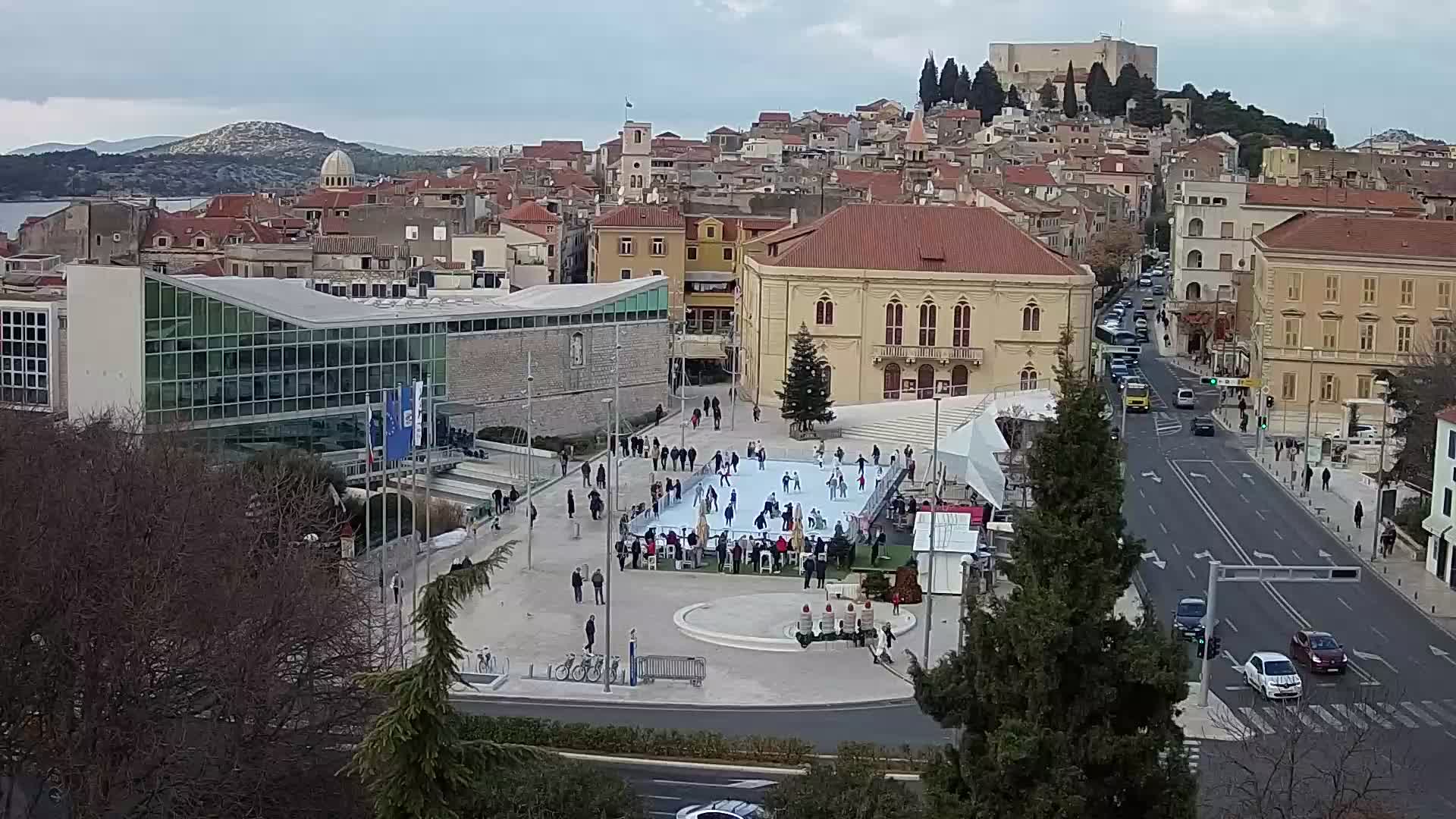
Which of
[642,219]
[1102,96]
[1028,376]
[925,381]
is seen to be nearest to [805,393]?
[925,381]

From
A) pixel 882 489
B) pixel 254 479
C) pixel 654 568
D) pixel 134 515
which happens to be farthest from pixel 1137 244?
pixel 134 515

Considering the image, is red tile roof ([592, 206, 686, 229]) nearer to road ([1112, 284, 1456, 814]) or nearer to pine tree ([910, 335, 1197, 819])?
road ([1112, 284, 1456, 814])

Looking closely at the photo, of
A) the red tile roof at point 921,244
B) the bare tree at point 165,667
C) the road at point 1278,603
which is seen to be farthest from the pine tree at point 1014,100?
the bare tree at point 165,667

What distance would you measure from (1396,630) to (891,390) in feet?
95.3

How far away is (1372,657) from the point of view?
29.7 metres

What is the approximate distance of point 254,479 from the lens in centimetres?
3162

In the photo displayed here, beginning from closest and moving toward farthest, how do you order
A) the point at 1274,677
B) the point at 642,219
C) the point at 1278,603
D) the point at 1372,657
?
the point at 1274,677, the point at 1372,657, the point at 1278,603, the point at 642,219

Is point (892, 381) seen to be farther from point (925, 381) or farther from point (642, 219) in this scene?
point (642, 219)

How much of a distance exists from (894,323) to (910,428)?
709cm

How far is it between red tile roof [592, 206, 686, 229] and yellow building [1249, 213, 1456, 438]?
26.5 m

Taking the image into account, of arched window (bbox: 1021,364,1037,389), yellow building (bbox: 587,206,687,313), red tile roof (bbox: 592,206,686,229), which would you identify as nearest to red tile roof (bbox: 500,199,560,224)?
red tile roof (bbox: 592,206,686,229)

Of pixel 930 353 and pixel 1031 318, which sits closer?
pixel 1031 318

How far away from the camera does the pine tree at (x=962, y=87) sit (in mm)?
187875

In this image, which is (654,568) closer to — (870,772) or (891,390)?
(870,772)
